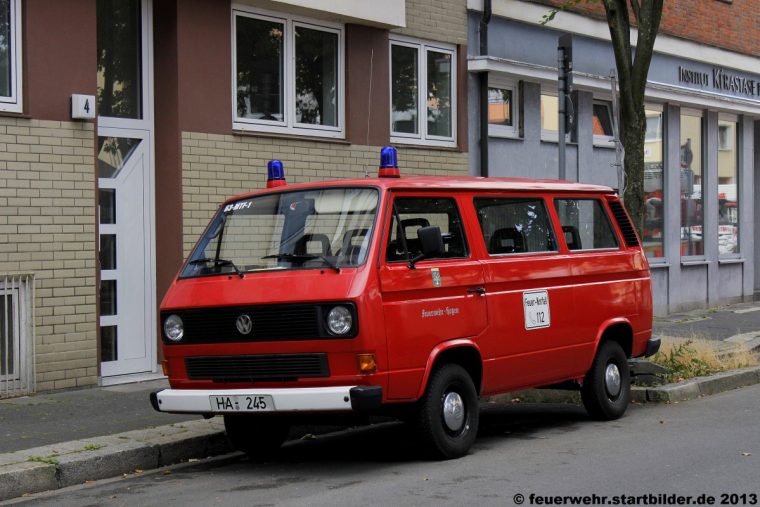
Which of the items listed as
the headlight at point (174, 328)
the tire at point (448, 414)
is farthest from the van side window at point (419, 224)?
the headlight at point (174, 328)

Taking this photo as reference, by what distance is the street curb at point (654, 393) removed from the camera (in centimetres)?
1150

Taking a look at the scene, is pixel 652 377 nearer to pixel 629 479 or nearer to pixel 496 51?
pixel 629 479

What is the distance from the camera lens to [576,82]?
18500 mm

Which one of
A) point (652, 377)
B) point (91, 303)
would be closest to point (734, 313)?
point (652, 377)

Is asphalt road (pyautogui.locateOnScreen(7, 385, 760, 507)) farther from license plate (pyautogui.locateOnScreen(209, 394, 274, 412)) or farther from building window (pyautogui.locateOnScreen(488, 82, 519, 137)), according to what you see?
building window (pyautogui.locateOnScreen(488, 82, 519, 137))

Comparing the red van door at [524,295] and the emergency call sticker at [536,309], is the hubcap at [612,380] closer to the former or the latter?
the red van door at [524,295]

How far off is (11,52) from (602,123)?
1104 centimetres

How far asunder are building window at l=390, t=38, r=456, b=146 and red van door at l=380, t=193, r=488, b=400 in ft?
23.1

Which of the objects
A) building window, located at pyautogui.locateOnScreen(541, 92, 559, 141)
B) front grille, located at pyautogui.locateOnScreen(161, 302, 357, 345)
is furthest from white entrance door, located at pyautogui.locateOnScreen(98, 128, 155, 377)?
building window, located at pyautogui.locateOnScreen(541, 92, 559, 141)

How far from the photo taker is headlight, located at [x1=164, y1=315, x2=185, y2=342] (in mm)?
8484

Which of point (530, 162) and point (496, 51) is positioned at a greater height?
point (496, 51)

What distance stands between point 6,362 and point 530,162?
923 cm

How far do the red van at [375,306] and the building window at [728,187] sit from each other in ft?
46.9

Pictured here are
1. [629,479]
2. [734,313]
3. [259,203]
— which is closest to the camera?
[629,479]
